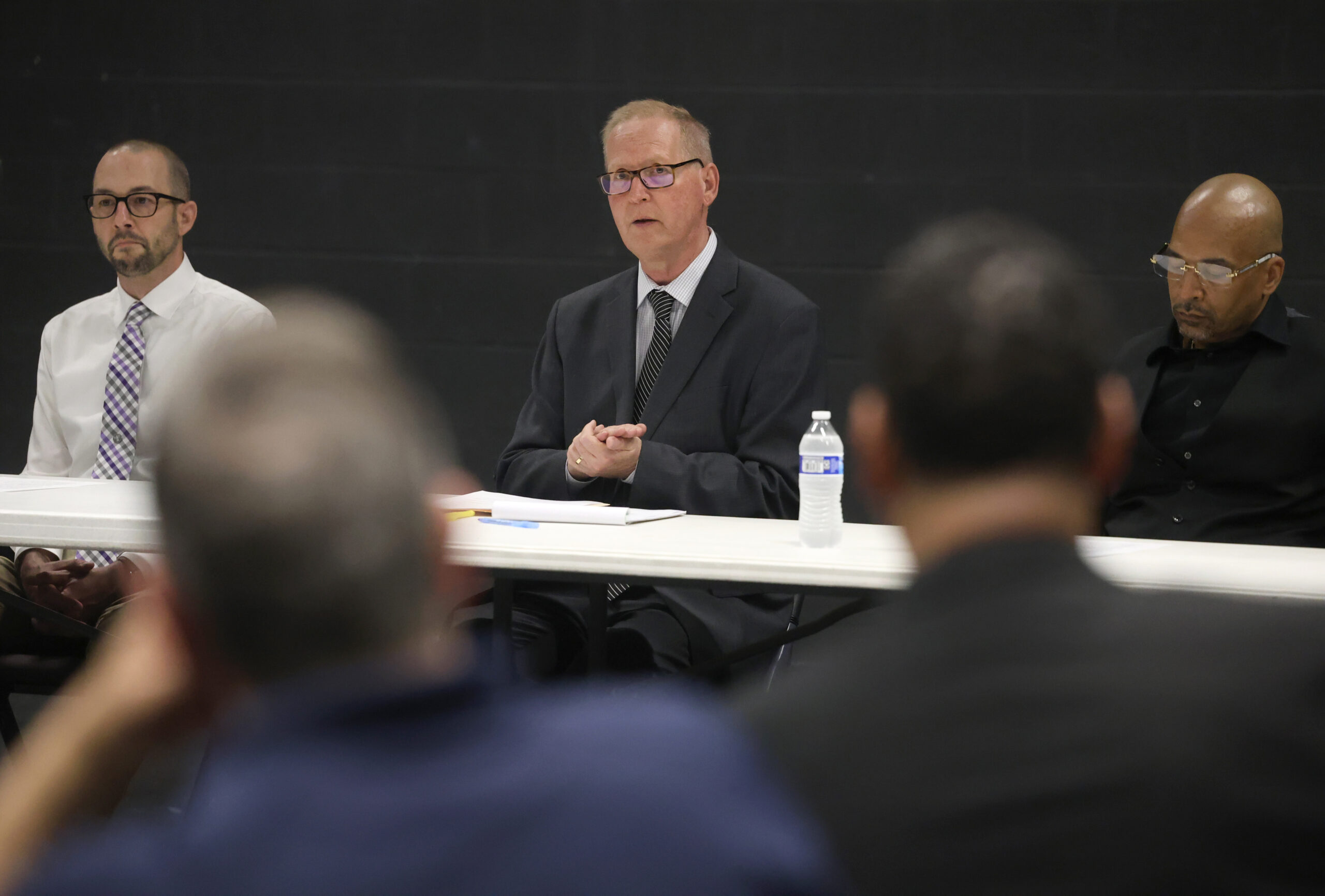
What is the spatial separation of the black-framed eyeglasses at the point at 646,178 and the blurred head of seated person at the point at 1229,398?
1.01 metres

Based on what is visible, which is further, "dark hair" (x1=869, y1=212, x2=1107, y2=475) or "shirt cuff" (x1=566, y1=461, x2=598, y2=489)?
"shirt cuff" (x1=566, y1=461, x2=598, y2=489)

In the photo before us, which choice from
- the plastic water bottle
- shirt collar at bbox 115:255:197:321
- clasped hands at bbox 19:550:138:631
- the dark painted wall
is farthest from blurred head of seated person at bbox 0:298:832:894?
the dark painted wall

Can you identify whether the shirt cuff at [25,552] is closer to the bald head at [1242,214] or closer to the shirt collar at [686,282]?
the shirt collar at [686,282]

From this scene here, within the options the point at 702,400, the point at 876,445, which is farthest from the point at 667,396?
the point at 876,445

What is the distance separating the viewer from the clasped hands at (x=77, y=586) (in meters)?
2.39

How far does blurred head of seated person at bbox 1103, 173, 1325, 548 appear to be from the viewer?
237cm

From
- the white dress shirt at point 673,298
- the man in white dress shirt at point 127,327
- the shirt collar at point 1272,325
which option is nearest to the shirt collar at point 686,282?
the white dress shirt at point 673,298

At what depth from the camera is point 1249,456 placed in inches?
94.0

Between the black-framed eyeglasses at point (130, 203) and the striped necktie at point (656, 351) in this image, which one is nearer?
the striped necktie at point (656, 351)

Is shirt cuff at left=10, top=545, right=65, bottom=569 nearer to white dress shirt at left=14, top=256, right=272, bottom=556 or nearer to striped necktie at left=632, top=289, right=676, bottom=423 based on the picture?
white dress shirt at left=14, top=256, right=272, bottom=556

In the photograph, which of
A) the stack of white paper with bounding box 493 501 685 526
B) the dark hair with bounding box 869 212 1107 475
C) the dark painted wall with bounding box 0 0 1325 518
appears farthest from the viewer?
the dark painted wall with bounding box 0 0 1325 518

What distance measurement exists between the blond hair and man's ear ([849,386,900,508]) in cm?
207

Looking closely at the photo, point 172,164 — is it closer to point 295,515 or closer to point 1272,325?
point 1272,325

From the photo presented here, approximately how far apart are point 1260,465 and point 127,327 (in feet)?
7.82
